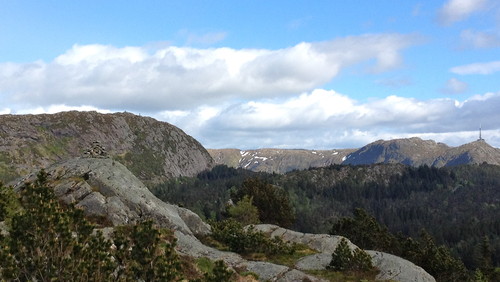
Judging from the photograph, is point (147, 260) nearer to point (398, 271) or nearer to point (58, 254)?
point (58, 254)

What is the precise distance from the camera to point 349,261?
52.1 meters

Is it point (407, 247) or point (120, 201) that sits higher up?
point (120, 201)

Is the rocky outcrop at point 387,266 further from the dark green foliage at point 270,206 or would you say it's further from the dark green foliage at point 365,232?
the dark green foliage at point 270,206

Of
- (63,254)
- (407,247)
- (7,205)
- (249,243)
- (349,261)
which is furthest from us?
(407,247)

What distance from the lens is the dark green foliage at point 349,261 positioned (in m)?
52.1

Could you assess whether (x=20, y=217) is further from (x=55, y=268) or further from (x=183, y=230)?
(x=183, y=230)

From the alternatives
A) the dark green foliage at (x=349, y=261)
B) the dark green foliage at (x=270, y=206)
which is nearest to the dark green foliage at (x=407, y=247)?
the dark green foliage at (x=270, y=206)

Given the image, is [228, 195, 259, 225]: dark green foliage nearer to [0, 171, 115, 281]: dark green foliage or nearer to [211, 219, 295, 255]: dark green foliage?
[211, 219, 295, 255]: dark green foliage

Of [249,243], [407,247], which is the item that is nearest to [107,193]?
[249,243]

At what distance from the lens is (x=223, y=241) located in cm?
6116

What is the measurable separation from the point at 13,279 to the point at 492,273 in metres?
133

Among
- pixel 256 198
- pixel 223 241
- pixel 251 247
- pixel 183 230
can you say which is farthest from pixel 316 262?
pixel 256 198

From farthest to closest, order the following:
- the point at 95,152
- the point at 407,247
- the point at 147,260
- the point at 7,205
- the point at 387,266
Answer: the point at 407,247 < the point at 95,152 < the point at 387,266 < the point at 7,205 < the point at 147,260

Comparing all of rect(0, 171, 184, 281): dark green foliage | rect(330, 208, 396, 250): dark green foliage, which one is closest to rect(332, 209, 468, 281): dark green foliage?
rect(330, 208, 396, 250): dark green foliage
